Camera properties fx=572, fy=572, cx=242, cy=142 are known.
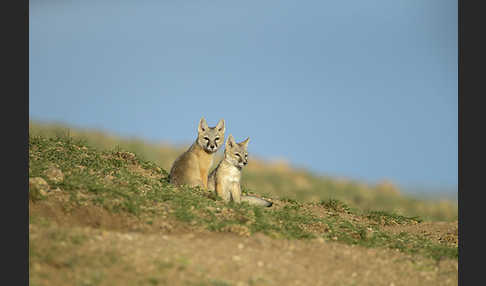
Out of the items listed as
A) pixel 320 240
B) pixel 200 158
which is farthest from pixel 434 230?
pixel 200 158

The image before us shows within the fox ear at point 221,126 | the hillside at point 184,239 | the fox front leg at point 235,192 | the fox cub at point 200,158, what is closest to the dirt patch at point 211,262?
the hillside at point 184,239

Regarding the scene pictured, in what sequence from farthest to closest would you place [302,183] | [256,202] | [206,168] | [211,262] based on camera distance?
[302,183], [206,168], [256,202], [211,262]

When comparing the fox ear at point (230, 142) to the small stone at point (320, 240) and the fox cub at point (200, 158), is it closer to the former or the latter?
the fox cub at point (200, 158)

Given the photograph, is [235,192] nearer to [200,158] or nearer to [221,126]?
[200,158]

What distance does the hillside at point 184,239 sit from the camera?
715 cm

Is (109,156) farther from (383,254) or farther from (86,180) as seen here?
(383,254)

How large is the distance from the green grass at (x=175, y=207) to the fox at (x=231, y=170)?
342mm

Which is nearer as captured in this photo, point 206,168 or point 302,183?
point 206,168

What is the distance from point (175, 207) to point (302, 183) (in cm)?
2320

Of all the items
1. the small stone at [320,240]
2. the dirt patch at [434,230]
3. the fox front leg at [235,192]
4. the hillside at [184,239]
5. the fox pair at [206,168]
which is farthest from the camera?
the dirt patch at [434,230]

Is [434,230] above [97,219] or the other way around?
the other way around

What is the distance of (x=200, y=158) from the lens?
464 inches

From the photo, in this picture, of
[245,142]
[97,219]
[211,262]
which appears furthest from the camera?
[245,142]

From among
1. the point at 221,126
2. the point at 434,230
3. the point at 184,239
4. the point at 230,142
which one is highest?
the point at 221,126
